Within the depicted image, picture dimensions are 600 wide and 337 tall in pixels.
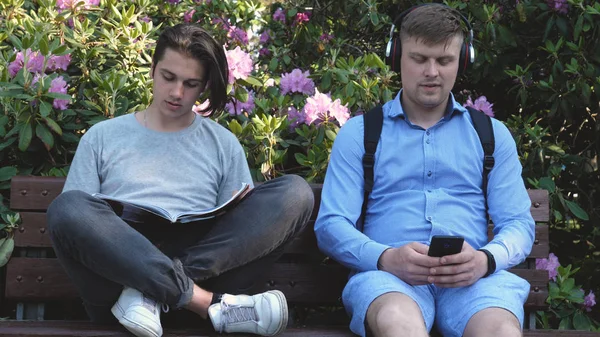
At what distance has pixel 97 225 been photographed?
3086 millimetres

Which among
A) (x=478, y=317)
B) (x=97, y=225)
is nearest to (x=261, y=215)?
(x=97, y=225)

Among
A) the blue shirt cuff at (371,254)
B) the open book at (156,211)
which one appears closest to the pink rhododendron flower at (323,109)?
the open book at (156,211)

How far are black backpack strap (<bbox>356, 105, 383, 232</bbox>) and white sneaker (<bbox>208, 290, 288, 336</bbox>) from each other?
22.3 inches

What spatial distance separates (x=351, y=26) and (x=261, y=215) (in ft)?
8.12

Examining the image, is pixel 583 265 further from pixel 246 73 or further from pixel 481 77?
pixel 246 73

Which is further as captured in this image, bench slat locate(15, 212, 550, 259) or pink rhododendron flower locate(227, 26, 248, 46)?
pink rhododendron flower locate(227, 26, 248, 46)

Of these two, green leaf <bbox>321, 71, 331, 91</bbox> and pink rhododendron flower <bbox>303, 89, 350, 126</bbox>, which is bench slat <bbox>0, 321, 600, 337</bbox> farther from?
green leaf <bbox>321, 71, 331, 91</bbox>

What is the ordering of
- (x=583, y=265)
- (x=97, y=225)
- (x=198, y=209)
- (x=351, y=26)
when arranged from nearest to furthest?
(x=97, y=225) < (x=198, y=209) < (x=583, y=265) < (x=351, y=26)

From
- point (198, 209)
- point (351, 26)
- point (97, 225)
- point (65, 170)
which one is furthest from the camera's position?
point (351, 26)

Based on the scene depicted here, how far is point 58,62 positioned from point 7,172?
1.82 feet

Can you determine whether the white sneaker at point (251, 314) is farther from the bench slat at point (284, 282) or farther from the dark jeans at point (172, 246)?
the bench slat at point (284, 282)

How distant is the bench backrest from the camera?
3699 mm

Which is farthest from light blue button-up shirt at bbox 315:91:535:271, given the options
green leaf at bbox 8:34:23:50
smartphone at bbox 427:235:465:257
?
green leaf at bbox 8:34:23:50

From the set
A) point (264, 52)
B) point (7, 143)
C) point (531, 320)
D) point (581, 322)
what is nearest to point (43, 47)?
point (7, 143)
